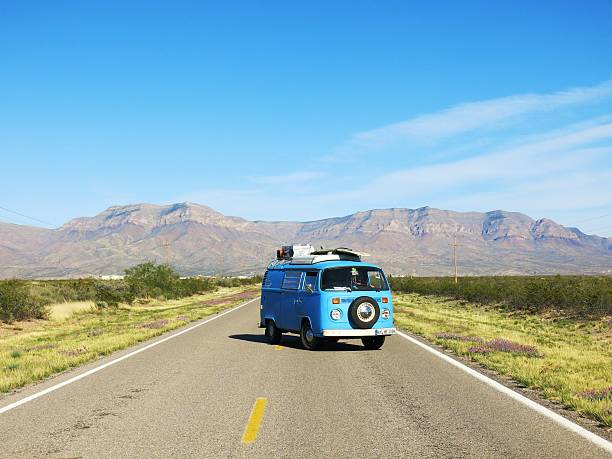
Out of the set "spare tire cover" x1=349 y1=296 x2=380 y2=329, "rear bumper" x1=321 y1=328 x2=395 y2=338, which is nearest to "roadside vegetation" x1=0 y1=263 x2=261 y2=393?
"rear bumper" x1=321 y1=328 x2=395 y2=338

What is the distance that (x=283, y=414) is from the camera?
28.0 ft

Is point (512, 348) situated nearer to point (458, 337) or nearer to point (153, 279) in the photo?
point (458, 337)

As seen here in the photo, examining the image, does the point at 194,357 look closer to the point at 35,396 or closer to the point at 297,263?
the point at 297,263

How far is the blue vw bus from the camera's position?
1536 cm

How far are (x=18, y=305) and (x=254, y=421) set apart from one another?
2769cm

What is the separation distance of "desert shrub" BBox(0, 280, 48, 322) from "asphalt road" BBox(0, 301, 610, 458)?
20.4 meters

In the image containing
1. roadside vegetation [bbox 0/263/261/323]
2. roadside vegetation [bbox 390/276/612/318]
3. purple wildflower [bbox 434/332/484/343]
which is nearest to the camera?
purple wildflower [bbox 434/332/484/343]

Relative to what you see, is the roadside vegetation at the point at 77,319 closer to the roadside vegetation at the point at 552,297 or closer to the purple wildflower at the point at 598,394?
the purple wildflower at the point at 598,394

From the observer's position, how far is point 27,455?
670cm

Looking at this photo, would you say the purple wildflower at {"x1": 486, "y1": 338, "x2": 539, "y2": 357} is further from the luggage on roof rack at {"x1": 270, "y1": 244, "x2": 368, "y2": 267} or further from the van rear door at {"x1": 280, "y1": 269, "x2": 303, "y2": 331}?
the van rear door at {"x1": 280, "y1": 269, "x2": 303, "y2": 331}

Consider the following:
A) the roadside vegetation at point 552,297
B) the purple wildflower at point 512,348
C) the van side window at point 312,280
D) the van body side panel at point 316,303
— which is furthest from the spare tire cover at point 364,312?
the roadside vegetation at point 552,297

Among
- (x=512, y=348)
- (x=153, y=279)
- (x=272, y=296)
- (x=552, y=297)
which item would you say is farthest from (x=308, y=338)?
(x=153, y=279)

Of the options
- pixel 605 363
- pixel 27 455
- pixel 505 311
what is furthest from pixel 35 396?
pixel 505 311

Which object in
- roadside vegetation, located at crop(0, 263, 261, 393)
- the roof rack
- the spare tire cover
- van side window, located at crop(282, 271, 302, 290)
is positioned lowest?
roadside vegetation, located at crop(0, 263, 261, 393)
